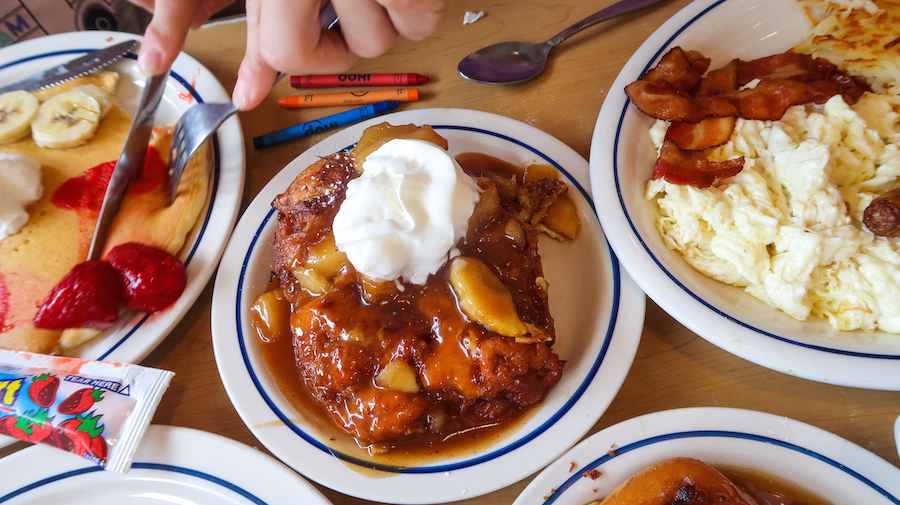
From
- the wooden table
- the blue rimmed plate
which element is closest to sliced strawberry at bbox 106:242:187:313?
the blue rimmed plate

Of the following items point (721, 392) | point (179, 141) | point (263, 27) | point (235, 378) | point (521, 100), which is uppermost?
point (263, 27)

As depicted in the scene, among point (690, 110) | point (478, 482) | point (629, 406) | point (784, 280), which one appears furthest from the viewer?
point (690, 110)

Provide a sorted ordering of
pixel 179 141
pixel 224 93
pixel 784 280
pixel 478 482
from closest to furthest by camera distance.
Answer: pixel 478 482 < pixel 784 280 < pixel 179 141 < pixel 224 93

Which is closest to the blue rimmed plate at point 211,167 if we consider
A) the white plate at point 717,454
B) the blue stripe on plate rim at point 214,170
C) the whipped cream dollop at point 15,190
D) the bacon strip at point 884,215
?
the blue stripe on plate rim at point 214,170

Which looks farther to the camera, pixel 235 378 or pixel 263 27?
pixel 235 378

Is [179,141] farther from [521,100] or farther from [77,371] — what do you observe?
[521,100]

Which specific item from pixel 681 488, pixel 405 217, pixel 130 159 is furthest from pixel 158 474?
pixel 681 488

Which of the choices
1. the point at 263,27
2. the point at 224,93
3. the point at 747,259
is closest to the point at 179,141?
the point at 224,93

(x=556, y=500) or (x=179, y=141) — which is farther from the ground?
(x=179, y=141)
